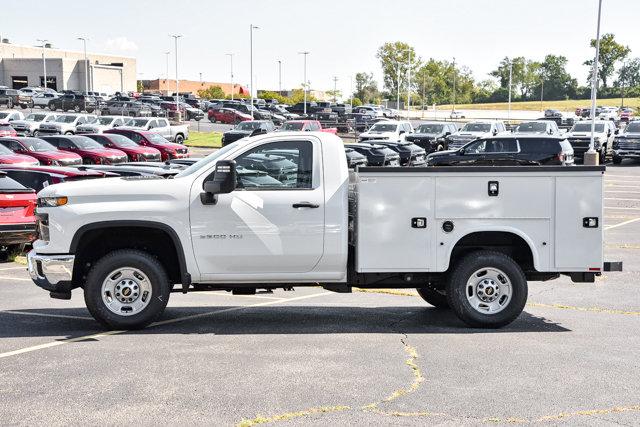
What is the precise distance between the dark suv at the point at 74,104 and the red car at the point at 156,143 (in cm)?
4033

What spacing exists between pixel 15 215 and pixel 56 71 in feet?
351

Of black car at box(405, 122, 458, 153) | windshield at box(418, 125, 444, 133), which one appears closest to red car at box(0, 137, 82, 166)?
black car at box(405, 122, 458, 153)

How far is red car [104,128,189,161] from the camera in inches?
1515

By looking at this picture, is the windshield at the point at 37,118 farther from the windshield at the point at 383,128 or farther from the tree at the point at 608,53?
the tree at the point at 608,53

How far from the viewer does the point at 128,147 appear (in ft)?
117

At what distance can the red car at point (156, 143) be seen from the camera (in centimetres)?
3847

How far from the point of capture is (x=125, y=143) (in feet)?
119

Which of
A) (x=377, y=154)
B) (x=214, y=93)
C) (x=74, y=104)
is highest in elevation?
(x=214, y=93)

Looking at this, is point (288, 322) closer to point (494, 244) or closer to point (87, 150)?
point (494, 244)

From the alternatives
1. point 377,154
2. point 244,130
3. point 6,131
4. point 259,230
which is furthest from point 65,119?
point 259,230

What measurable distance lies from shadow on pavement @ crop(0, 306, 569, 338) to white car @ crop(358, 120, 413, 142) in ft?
117

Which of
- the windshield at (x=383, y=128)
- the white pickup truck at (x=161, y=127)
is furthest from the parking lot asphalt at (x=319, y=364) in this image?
the white pickup truck at (x=161, y=127)

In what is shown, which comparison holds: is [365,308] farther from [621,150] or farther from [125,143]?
[621,150]

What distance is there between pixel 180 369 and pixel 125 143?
98.5ft
